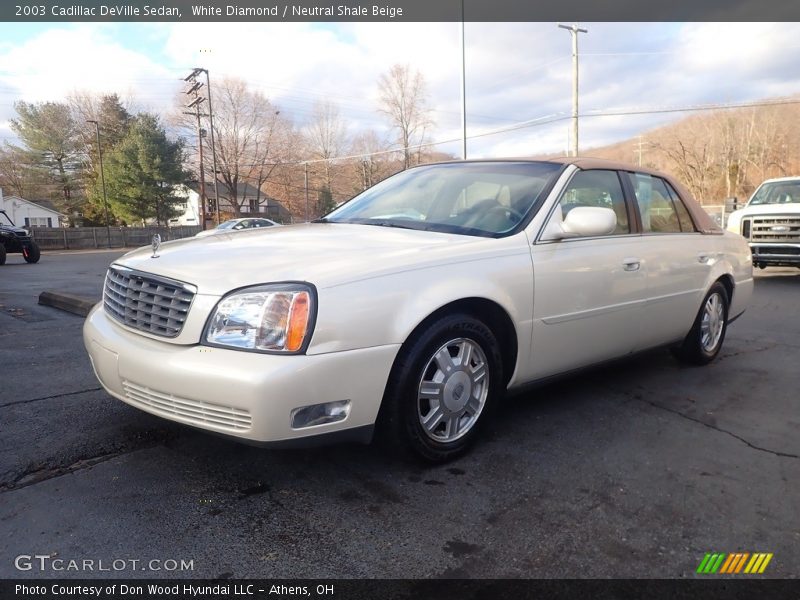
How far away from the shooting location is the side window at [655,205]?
4.19m

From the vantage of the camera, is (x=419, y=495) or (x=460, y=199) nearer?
(x=419, y=495)

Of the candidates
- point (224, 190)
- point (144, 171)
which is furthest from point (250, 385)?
point (224, 190)

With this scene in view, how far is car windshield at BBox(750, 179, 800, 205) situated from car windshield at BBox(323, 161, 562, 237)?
994cm

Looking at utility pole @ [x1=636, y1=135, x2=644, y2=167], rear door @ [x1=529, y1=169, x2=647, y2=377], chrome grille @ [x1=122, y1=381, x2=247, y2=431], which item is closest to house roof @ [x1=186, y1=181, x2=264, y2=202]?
utility pole @ [x1=636, y1=135, x2=644, y2=167]

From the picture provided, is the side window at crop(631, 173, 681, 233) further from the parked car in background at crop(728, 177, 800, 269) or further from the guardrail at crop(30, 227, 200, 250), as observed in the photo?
the guardrail at crop(30, 227, 200, 250)

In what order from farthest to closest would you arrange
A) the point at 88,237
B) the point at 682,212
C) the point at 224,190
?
the point at 224,190 < the point at 88,237 < the point at 682,212

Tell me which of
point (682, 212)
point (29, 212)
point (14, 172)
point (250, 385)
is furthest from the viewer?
point (29, 212)

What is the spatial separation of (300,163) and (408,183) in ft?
192

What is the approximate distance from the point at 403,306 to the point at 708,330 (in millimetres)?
3367

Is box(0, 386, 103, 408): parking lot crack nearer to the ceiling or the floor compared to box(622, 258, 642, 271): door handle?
nearer to the floor

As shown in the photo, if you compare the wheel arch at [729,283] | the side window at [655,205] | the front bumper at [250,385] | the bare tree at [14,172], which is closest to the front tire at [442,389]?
A: the front bumper at [250,385]

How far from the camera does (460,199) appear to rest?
373 centimetres

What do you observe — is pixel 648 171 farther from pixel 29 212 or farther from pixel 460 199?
pixel 29 212

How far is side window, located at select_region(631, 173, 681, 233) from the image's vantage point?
4.19 metres
